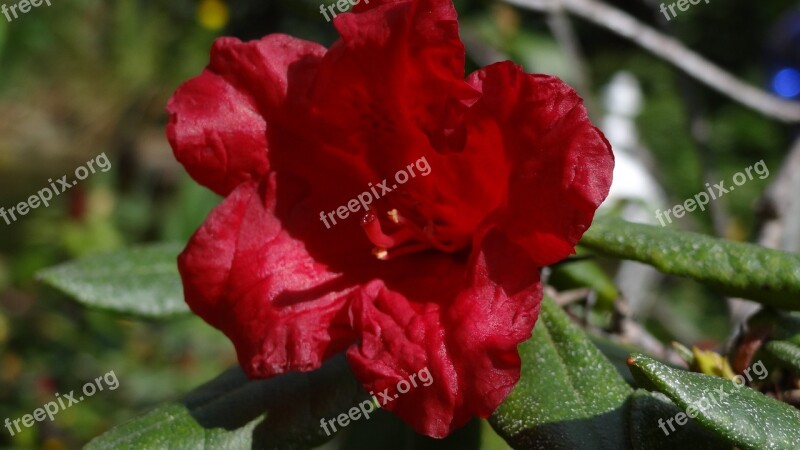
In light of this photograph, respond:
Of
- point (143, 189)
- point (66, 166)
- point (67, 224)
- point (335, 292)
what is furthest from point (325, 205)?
point (66, 166)

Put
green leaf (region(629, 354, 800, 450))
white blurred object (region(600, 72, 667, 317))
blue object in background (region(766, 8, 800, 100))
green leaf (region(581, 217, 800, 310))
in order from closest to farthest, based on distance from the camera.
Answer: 1. green leaf (region(629, 354, 800, 450))
2. green leaf (region(581, 217, 800, 310))
3. blue object in background (region(766, 8, 800, 100))
4. white blurred object (region(600, 72, 667, 317))

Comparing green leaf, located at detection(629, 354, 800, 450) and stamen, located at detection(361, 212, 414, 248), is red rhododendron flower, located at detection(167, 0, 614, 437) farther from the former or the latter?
green leaf, located at detection(629, 354, 800, 450)

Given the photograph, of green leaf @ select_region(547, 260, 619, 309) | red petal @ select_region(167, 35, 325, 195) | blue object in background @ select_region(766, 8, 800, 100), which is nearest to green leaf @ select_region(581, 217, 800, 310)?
green leaf @ select_region(547, 260, 619, 309)

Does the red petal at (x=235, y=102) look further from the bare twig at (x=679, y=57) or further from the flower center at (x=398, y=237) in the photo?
the bare twig at (x=679, y=57)

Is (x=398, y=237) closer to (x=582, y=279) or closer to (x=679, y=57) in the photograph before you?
(x=582, y=279)

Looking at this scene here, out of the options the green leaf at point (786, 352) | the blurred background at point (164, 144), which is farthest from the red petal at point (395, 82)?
the blurred background at point (164, 144)

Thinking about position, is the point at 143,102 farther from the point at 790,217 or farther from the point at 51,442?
the point at 790,217
